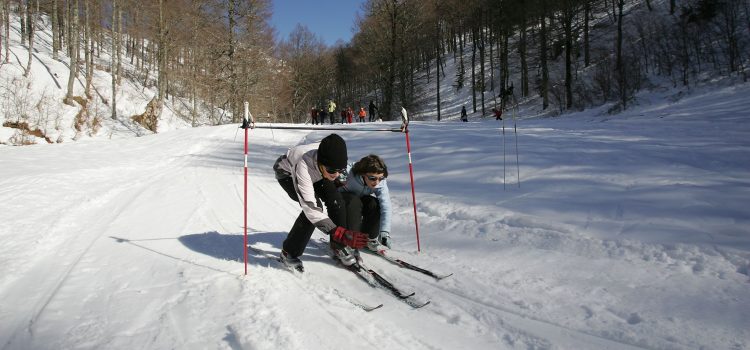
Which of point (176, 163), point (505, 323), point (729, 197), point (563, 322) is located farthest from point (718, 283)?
point (176, 163)

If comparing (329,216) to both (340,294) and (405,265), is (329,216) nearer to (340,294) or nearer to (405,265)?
(340,294)

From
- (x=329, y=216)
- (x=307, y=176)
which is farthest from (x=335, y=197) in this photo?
(x=307, y=176)

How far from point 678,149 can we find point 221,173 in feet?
31.8

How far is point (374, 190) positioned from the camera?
4.35m

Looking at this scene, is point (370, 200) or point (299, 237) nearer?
point (299, 237)

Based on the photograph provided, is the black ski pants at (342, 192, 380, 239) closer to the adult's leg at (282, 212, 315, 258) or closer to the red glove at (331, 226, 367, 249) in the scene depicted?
the adult's leg at (282, 212, 315, 258)

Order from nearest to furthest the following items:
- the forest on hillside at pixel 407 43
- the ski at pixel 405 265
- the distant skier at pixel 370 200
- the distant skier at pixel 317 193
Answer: the distant skier at pixel 317 193, the ski at pixel 405 265, the distant skier at pixel 370 200, the forest on hillside at pixel 407 43

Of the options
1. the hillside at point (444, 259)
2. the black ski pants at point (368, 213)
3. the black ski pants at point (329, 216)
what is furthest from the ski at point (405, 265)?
the black ski pants at point (329, 216)

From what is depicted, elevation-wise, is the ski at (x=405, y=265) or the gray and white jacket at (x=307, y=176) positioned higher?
the gray and white jacket at (x=307, y=176)

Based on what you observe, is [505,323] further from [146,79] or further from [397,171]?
[146,79]

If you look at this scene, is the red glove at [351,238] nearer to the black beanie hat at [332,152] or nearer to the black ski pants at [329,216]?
the black ski pants at [329,216]

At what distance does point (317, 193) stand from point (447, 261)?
5.06 feet

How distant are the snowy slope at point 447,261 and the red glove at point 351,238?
452 millimetres

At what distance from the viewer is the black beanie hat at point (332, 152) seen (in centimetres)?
365
